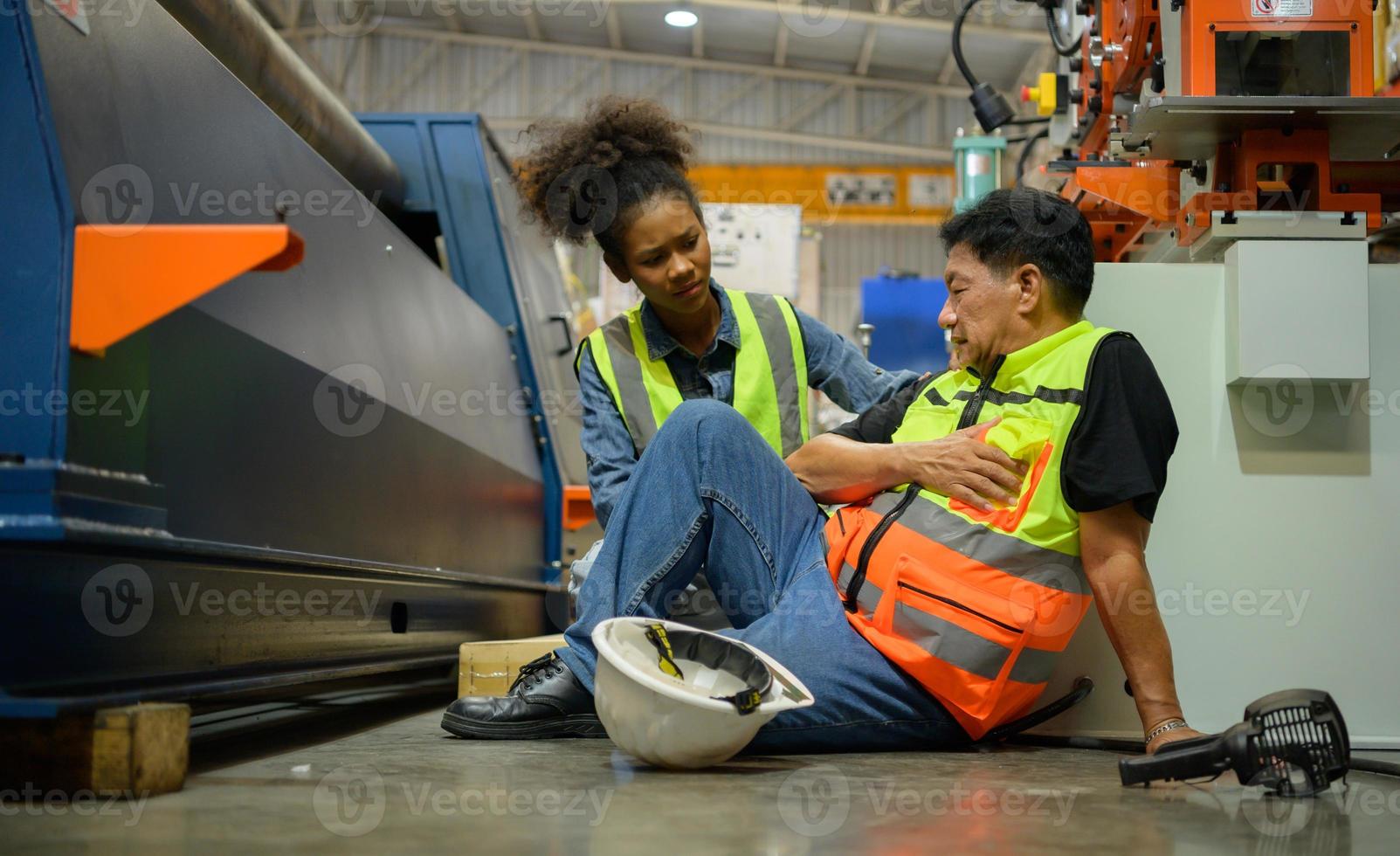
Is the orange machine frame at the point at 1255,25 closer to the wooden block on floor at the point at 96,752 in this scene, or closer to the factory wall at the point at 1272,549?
the factory wall at the point at 1272,549

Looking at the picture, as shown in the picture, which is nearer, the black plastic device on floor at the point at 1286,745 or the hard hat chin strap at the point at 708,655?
the black plastic device on floor at the point at 1286,745

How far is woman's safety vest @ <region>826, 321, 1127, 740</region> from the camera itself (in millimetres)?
1485

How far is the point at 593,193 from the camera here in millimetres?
2088

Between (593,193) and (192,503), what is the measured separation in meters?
0.89

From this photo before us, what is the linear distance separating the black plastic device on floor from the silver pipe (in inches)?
72.7

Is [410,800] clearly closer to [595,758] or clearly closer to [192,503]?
[595,758]

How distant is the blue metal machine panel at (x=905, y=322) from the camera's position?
4977mm

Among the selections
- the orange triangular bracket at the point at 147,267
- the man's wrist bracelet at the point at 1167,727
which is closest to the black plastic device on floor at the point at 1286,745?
the man's wrist bracelet at the point at 1167,727

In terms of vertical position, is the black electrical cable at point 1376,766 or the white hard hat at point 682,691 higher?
the white hard hat at point 682,691

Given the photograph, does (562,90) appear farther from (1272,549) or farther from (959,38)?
(1272,549)

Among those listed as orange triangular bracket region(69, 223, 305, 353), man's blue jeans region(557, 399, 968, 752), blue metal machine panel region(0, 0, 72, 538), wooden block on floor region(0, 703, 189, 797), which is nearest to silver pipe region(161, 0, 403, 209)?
blue metal machine panel region(0, 0, 72, 538)

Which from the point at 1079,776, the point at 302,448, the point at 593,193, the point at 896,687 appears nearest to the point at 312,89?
the point at 593,193

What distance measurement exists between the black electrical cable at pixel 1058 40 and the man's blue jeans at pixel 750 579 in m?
1.73

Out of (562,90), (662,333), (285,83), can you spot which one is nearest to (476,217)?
(285,83)
